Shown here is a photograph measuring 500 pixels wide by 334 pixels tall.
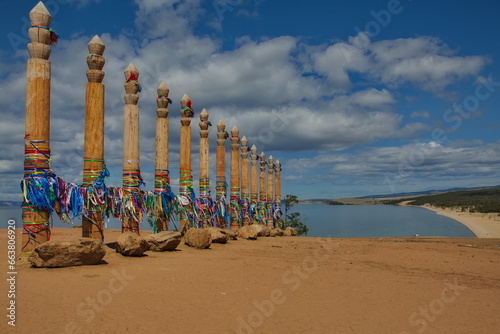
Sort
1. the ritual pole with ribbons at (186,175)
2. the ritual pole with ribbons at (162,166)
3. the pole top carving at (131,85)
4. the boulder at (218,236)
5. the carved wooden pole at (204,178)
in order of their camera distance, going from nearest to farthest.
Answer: the pole top carving at (131,85), the ritual pole with ribbons at (162,166), the boulder at (218,236), the ritual pole with ribbons at (186,175), the carved wooden pole at (204,178)

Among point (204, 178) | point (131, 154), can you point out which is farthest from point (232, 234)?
point (131, 154)

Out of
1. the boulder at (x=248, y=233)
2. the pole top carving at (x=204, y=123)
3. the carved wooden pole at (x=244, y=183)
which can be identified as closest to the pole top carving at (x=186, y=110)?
the pole top carving at (x=204, y=123)

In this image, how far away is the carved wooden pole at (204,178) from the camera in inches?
524

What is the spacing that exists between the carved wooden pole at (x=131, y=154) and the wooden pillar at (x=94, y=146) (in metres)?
0.81

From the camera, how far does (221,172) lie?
15.6 m

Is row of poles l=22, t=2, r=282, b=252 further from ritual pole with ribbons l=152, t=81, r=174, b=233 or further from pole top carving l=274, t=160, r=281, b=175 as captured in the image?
pole top carving l=274, t=160, r=281, b=175

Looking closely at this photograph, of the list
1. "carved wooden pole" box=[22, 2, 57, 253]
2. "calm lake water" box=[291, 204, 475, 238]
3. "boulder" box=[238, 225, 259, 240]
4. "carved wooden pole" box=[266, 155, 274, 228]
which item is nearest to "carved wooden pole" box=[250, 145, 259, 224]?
"carved wooden pole" box=[266, 155, 274, 228]

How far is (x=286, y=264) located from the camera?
8781 mm

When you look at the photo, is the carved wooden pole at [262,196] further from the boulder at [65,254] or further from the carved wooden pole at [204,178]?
the boulder at [65,254]

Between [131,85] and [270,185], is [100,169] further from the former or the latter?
[270,185]

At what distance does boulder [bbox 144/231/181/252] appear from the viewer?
911cm

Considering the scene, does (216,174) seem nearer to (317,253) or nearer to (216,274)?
(317,253)

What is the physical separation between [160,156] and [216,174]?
14.8ft

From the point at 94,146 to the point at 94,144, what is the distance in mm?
42
